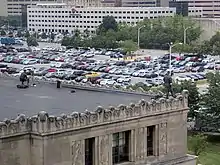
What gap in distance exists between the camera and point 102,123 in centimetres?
3697

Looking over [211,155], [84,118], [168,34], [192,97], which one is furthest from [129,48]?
[84,118]

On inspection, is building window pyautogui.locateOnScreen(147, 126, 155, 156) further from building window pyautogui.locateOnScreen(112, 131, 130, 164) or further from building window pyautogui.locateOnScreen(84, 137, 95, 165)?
building window pyautogui.locateOnScreen(84, 137, 95, 165)

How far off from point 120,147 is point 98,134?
2277 millimetres

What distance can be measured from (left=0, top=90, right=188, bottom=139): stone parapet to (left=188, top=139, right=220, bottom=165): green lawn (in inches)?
727

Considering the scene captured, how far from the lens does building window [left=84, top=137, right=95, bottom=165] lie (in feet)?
121

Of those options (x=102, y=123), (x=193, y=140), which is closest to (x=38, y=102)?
(x=102, y=123)

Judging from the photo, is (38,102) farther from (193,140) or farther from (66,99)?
(193,140)

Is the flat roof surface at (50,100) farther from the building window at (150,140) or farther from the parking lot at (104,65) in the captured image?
the parking lot at (104,65)

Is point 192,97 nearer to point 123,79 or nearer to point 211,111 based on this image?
point 211,111

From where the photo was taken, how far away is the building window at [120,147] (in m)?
38.2

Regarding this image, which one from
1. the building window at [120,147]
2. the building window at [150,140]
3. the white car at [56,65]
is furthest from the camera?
the white car at [56,65]

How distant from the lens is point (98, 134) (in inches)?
1451

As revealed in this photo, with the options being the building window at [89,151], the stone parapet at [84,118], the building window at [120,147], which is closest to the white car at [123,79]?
the stone parapet at [84,118]

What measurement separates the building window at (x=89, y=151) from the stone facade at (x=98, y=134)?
0.62 feet
